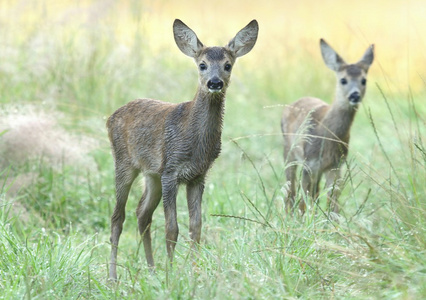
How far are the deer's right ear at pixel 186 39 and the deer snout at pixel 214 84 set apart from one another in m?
0.55

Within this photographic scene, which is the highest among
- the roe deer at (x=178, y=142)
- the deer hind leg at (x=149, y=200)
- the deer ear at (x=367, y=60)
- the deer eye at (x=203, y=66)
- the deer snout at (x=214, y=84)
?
the deer ear at (x=367, y=60)

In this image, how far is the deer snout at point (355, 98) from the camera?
26.6 feet

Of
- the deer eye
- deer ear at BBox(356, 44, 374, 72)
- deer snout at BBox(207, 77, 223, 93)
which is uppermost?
deer ear at BBox(356, 44, 374, 72)

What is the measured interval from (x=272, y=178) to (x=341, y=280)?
4.21 meters

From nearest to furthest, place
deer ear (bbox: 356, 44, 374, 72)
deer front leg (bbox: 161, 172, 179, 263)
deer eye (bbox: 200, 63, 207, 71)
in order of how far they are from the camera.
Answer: deer front leg (bbox: 161, 172, 179, 263), deer eye (bbox: 200, 63, 207, 71), deer ear (bbox: 356, 44, 374, 72)

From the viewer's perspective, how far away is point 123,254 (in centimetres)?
656

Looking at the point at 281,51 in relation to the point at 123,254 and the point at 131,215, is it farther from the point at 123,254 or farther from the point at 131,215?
the point at 123,254

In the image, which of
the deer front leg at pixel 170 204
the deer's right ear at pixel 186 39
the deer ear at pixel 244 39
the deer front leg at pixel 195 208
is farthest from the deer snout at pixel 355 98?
the deer front leg at pixel 170 204

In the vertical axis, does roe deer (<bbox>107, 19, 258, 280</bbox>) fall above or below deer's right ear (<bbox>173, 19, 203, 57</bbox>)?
below

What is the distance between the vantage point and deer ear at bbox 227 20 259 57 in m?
6.17

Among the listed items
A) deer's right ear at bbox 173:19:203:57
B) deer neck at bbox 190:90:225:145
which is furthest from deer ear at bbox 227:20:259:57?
deer neck at bbox 190:90:225:145

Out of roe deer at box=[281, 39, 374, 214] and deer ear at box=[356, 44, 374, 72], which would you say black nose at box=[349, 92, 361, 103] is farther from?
deer ear at box=[356, 44, 374, 72]

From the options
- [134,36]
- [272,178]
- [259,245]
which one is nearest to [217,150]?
[259,245]

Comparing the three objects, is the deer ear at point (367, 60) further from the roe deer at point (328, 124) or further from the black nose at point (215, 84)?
the black nose at point (215, 84)
